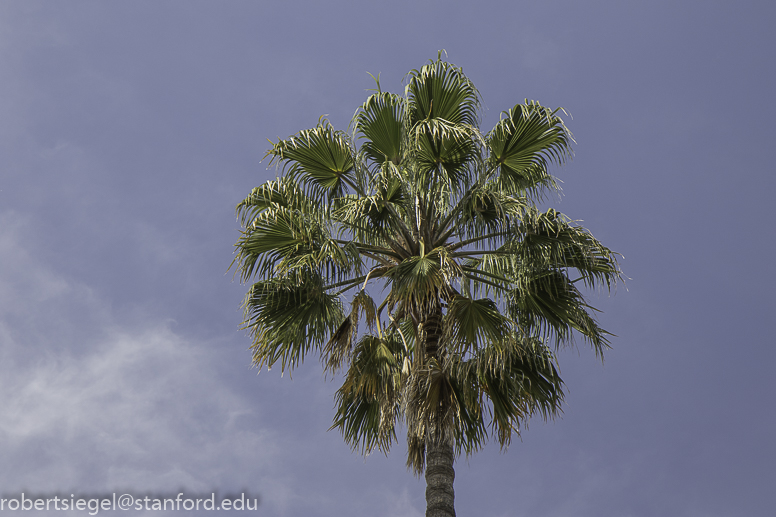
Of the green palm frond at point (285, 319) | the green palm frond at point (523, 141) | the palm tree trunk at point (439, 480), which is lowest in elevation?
the palm tree trunk at point (439, 480)

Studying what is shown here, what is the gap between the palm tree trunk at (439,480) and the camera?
1040 centimetres

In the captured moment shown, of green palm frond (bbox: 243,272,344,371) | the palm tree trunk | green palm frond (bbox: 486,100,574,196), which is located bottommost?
the palm tree trunk

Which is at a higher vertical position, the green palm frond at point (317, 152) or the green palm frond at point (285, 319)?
the green palm frond at point (317, 152)

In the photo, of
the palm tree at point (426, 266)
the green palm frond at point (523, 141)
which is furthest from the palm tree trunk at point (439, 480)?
the green palm frond at point (523, 141)

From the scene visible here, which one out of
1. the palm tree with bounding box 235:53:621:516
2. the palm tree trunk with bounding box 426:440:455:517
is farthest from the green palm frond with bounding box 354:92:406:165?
the palm tree trunk with bounding box 426:440:455:517

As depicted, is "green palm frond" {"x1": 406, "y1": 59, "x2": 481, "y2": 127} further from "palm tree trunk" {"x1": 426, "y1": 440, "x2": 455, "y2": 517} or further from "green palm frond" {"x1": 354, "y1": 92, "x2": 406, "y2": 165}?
"palm tree trunk" {"x1": 426, "y1": 440, "x2": 455, "y2": 517}

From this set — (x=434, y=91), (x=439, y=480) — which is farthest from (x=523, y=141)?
(x=439, y=480)

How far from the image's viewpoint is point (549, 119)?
11734 mm

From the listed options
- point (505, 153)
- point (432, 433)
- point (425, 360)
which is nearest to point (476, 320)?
point (425, 360)

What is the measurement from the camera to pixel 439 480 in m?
10.6

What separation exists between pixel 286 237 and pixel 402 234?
1.64 m

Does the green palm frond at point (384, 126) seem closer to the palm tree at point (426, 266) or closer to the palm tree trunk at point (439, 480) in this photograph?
the palm tree at point (426, 266)

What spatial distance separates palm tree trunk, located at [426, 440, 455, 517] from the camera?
1040cm

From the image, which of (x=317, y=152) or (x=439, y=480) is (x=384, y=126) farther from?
(x=439, y=480)
